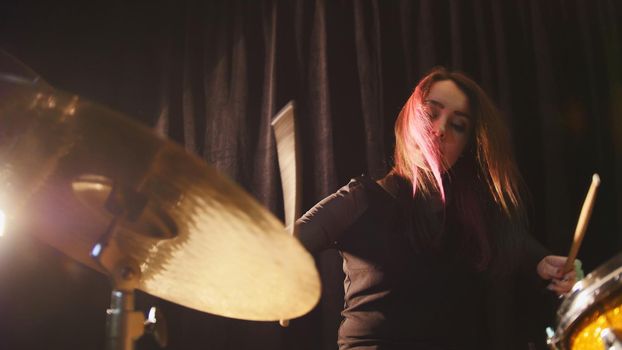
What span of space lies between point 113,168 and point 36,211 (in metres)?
0.17

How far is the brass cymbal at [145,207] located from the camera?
2.18 ft

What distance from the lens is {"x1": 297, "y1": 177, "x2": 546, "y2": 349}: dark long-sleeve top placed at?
3.91ft

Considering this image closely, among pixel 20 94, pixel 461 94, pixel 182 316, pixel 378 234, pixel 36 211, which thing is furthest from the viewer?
pixel 182 316

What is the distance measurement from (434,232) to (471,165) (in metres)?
0.35

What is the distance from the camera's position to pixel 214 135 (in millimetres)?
1965

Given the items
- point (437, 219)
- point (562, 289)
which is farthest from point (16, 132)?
point (562, 289)

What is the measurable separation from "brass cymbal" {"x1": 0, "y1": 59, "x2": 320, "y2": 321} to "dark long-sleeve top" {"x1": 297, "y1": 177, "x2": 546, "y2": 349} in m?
0.36

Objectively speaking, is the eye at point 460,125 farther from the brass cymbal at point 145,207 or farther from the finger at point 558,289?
the brass cymbal at point 145,207

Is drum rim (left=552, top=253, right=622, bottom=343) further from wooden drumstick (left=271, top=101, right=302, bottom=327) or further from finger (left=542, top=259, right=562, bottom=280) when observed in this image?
wooden drumstick (left=271, top=101, right=302, bottom=327)

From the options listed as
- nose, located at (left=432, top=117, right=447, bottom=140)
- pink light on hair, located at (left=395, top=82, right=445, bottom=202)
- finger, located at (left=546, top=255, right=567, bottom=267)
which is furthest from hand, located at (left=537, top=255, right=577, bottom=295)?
nose, located at (left=432, top=117, right=447, bottom=140)

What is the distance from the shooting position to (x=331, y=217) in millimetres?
1242

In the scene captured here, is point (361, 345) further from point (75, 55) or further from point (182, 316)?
point (75, 55)

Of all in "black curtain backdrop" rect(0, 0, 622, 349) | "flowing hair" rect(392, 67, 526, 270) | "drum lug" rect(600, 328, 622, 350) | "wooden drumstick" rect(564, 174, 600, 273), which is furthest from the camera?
"black curtain backdrop" rect(0, 0, 622, 349)

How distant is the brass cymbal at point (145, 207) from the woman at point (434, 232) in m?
0.34
